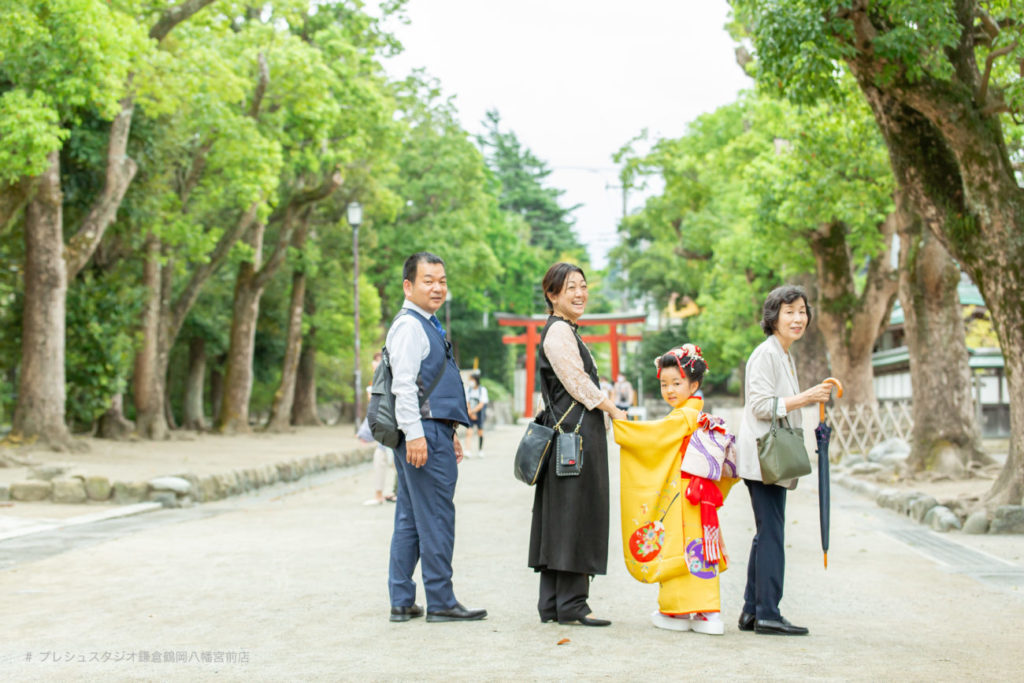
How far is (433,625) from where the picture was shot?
6.15 meters

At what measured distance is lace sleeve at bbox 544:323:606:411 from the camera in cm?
602

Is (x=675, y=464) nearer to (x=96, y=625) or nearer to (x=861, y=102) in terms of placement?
(x=96, y=625)

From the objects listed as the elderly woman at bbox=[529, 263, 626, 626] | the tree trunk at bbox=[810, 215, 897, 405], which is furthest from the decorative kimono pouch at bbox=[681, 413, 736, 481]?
the tree trunk at bbox=[810, 215, 897, 405]

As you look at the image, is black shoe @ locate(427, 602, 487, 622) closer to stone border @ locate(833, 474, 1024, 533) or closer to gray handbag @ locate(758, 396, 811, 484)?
gray handbag @ locate(758, 396, 811, 484)

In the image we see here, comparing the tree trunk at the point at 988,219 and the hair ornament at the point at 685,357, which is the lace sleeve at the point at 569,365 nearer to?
the hair ornament at the point at 685,357

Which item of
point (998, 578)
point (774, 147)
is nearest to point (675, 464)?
point (998, 578)

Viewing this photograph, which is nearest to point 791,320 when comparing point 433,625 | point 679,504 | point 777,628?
point 679,504

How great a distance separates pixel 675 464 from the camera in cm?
602

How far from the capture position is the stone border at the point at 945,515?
36.8 ft

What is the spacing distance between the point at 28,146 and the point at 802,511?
11190 millimetres

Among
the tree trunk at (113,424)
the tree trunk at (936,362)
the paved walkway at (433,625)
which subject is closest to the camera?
the paved walkway at (433,625)

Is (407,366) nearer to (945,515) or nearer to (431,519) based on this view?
(431,519)

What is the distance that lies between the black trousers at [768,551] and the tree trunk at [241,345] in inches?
973

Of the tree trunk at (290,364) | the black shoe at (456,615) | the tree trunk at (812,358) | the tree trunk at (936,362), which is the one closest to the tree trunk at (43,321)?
the tree trunk at (936,362)
